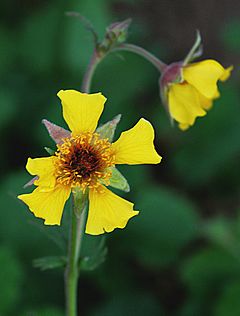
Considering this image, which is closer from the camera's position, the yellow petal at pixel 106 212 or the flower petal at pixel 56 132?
the yellow petal at pixel 106 212

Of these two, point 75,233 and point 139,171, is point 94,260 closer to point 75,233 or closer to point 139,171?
point 75,233

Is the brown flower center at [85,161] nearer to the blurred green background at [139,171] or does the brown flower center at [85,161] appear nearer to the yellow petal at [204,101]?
the yellow petal at [204,101]

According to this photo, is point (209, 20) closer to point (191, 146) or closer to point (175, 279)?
point (191, 146)

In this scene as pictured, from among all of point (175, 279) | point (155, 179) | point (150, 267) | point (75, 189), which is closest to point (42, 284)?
point (150, 267)

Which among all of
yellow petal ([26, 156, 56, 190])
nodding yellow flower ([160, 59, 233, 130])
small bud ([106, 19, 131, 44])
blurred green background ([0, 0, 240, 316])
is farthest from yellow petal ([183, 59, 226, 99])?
blurred green background ([0, 0, 240, 316])

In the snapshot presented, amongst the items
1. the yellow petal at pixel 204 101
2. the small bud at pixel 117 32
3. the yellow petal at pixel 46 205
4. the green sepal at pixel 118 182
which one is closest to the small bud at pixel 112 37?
the small bud at pixel 117 32

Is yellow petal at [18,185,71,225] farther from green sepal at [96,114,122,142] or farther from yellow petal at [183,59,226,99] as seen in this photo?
yellow petal at [183,59,226,99]
